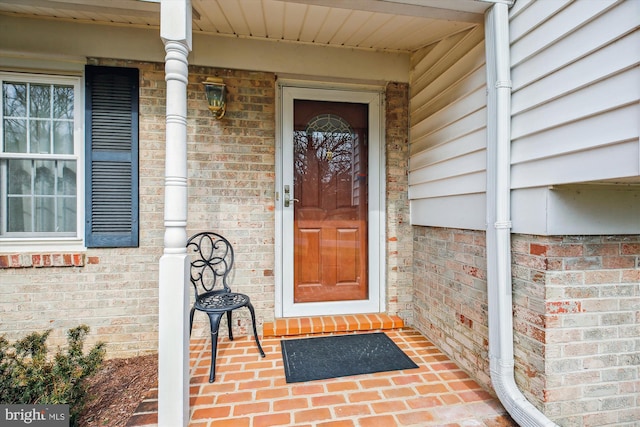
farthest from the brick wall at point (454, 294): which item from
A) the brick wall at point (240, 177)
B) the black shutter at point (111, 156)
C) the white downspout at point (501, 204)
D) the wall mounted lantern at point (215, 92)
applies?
the black shutter at point (111, 156)

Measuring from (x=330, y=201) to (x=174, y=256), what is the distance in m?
1.53

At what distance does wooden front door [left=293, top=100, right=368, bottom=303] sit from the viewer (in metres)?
2.73

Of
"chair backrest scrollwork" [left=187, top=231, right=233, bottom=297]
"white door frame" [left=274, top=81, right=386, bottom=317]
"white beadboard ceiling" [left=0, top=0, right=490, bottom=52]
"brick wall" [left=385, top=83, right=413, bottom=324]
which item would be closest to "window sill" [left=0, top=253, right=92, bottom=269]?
"chair backrest scrollwork" [left=187, top=231, right=233, bottom=297]

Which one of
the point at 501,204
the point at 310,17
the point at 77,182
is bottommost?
the point at 501,204

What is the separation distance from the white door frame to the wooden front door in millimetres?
58

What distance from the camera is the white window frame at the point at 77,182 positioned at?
2295 mm

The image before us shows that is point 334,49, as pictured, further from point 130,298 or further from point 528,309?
point 130,298

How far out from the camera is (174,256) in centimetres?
151

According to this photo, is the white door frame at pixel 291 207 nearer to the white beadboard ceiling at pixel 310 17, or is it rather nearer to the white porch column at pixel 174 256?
the white beadboard ceiling at pixel 310 17

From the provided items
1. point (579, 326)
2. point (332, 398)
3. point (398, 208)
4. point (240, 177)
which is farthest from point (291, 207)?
point (579, 326)

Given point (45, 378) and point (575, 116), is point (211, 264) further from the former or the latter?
point (575, 116)

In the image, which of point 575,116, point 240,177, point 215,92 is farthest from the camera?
point 240,177

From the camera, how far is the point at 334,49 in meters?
2.61

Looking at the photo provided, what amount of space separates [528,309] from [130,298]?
8.85 feet
